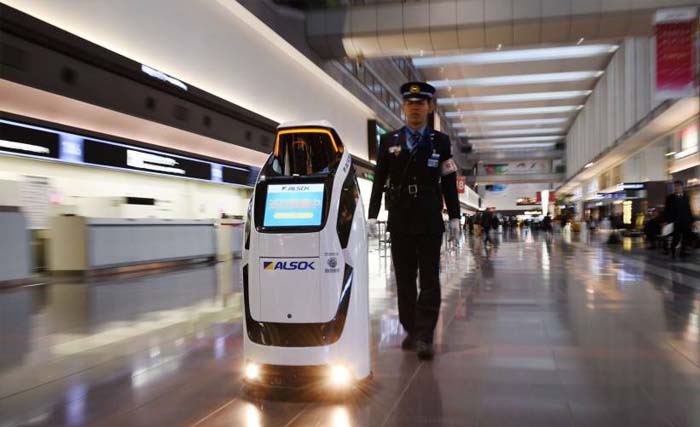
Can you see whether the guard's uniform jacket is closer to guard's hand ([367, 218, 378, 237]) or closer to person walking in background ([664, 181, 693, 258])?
guard's hand ([367, 218, 378, 237])

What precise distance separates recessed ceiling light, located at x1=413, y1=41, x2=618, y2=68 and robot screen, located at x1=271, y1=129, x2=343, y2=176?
2370 cm

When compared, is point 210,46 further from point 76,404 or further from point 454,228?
point 76,404

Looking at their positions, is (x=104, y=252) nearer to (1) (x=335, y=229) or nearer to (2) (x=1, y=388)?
(2) (x=1, y=388)

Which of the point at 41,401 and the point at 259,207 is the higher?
the point at 259,207

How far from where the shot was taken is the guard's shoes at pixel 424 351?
328 cm

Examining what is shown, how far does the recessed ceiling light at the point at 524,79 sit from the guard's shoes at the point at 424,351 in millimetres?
27184

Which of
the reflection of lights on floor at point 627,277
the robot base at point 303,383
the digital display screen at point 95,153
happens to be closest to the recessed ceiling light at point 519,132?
the digital display screen at point 95,153

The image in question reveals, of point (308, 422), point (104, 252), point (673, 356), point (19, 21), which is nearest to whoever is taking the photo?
point (308, 422)

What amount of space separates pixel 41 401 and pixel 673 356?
3.75 meters

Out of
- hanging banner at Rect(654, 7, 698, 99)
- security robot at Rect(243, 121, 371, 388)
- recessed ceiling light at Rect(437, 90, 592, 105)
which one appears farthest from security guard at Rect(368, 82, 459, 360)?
recessed ceiling light at Rect(437, 90, 592, 105)

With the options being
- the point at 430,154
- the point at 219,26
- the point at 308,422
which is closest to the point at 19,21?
the point at 219,26

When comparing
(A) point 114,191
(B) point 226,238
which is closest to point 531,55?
(B) point 226,238

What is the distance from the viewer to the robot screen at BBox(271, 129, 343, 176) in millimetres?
2936

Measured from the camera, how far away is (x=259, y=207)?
8.76 feet
